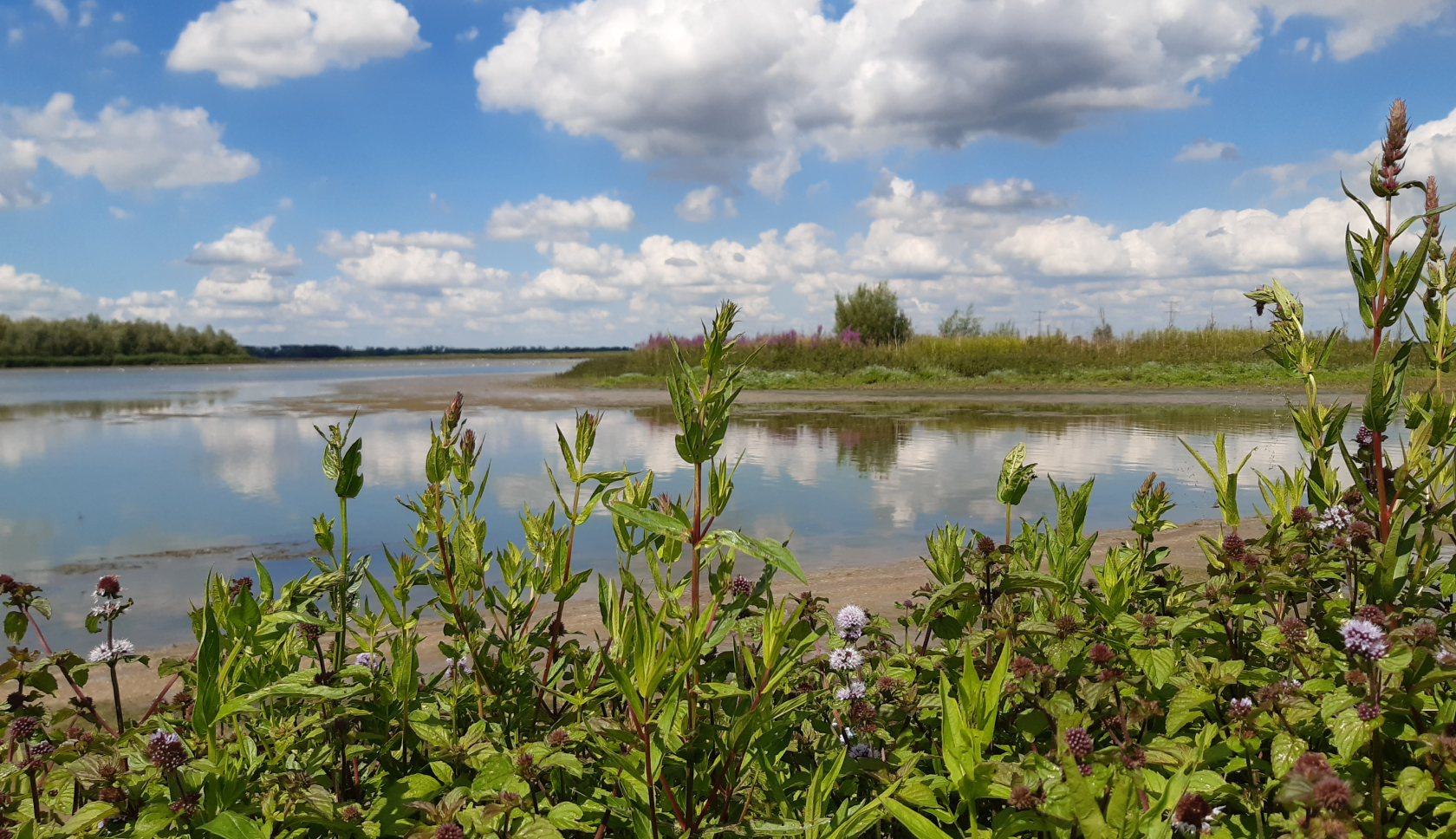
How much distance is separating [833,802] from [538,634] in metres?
0.76

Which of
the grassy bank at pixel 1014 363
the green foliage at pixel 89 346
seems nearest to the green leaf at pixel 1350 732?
the grassy bank at pixel 1014 363

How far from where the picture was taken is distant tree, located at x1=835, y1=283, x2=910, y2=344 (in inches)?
1339

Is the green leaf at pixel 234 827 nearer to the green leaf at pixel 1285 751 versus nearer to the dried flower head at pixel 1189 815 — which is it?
the dried flower head at pixel 1189 815

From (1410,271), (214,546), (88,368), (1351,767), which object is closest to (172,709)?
(1351,767)

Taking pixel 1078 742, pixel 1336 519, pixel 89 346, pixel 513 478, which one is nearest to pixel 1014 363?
pixel 513 478

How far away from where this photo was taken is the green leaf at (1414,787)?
4.17ft

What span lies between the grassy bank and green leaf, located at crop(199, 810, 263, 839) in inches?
904

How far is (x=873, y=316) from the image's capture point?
3412 cm

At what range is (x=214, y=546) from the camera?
255 inches

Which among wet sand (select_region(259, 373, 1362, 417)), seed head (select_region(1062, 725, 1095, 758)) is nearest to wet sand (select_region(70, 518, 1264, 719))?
seed head (select_region(1062, 725, 1095, 758))

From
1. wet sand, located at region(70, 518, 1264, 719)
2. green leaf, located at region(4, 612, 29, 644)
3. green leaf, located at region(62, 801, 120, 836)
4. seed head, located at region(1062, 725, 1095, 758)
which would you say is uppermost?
green leaf, located at region(4, 612, 29, 644)

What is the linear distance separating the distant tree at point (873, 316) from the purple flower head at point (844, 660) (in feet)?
106

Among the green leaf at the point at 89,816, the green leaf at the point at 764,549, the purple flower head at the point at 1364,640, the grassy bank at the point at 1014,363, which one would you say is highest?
the grassy bank at the point at 1014,363

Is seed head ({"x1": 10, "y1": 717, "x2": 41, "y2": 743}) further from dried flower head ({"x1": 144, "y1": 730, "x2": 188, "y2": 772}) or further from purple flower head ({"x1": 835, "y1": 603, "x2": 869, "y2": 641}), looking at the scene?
purple flower head ({"x1": 835, "y1": 603, "x2": 869, "y2": 641})
